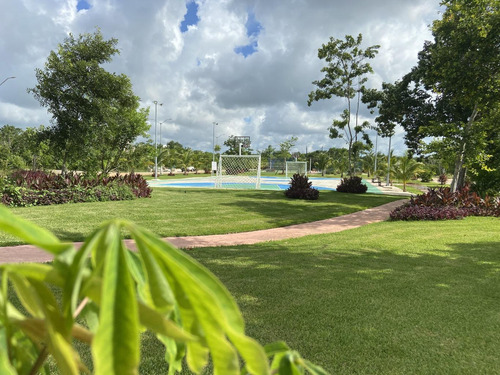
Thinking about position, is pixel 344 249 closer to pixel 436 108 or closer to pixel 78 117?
pixel 78 117

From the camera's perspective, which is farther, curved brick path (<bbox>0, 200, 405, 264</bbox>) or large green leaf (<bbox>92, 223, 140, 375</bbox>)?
curved brick path (<bbox>0, 200, 405, 264</bbox>)

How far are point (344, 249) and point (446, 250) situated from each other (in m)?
2.18

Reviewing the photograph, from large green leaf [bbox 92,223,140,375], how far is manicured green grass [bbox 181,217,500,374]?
110 inches

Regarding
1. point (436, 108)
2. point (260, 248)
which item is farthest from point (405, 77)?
point (260, 248)

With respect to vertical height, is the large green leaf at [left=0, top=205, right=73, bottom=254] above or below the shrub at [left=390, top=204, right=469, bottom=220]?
above

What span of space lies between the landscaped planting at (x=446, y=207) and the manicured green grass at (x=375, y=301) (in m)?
3.98

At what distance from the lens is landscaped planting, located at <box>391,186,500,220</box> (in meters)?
11.6

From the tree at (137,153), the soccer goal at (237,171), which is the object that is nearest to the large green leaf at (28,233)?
the tree at (137,153)

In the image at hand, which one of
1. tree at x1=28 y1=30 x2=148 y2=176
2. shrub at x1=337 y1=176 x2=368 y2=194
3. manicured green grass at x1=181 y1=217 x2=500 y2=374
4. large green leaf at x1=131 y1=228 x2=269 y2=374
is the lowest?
manicured green grass at x1=181 y1=217 x2=500 y2=374

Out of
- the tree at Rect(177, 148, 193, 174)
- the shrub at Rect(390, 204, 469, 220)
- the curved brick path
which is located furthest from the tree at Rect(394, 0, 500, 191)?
the tree at Rect(177, 148, 193, 174)

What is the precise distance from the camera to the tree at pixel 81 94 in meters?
14.0

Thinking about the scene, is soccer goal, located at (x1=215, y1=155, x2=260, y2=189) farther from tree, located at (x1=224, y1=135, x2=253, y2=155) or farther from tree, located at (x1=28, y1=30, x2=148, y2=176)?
tree, located at (x1=224, y1=135, x2=253, y2=155)

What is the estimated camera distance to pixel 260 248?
734 cm

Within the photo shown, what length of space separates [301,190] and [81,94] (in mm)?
11791
